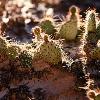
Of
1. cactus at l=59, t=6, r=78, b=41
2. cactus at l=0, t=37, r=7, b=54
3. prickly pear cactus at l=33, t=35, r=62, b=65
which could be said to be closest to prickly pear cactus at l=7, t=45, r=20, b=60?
cactus at l=0, t=37, r=7, b=54

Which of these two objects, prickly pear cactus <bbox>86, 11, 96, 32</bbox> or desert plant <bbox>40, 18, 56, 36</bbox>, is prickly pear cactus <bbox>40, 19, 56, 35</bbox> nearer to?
desert plant <bbox>40, 18, 56, 36</bbox>

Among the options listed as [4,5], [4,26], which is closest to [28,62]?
[4,26]

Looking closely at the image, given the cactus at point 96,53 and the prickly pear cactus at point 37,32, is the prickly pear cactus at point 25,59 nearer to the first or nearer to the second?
the prickly pear cactus at point 37,32

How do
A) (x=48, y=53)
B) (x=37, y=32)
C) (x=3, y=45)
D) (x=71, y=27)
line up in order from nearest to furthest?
(x=48, y=53), (x=3, y=45), (x=37, y=32), (x=71, y=27)

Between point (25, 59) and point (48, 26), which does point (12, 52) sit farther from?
point (48, 26)

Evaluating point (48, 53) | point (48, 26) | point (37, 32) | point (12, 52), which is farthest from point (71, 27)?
point (12, 52)

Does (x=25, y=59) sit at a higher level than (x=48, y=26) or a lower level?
lower
